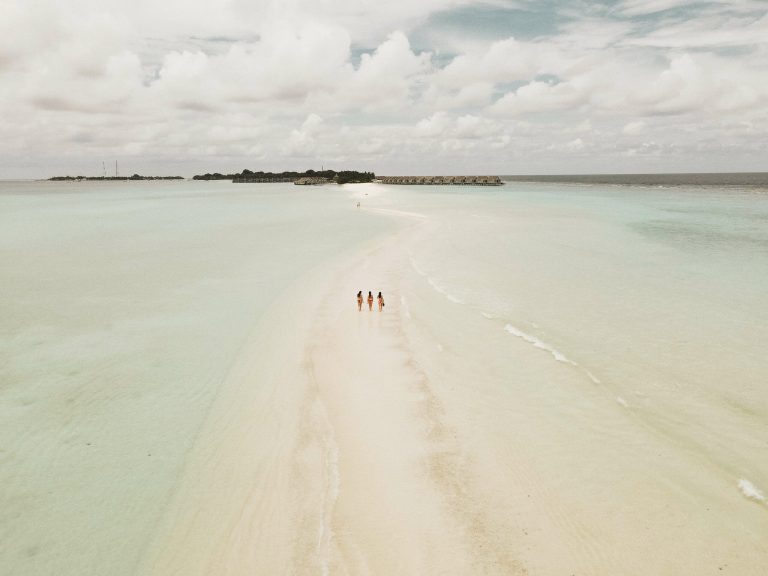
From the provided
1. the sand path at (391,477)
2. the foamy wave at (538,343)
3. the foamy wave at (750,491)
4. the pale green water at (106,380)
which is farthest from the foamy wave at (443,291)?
the foamy wave at (750,491)

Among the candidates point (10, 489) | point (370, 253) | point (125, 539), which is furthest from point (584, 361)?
point (370, 253)

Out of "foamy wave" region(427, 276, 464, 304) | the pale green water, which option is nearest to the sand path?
the pale green water

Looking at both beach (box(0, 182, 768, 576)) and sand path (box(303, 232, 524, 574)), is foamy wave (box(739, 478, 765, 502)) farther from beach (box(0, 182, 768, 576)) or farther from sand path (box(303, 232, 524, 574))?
sand path (box(303, 232, 524, 574))

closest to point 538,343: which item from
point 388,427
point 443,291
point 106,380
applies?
point 443,291

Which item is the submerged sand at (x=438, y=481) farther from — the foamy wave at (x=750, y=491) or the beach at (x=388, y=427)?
the foamy wave at (x=750, y=491)

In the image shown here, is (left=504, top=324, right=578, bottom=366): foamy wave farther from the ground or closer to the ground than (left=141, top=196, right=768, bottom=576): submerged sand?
farther from the ground
